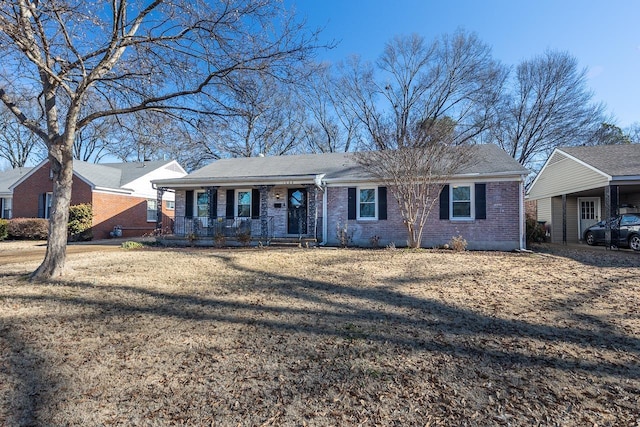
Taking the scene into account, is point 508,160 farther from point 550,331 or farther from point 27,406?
point 27,406

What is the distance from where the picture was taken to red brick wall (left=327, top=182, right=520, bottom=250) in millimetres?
12055

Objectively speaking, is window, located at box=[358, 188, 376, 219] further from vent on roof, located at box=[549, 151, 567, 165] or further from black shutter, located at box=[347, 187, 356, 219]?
vent on roof, located at box=[549, 151, 567, 165]

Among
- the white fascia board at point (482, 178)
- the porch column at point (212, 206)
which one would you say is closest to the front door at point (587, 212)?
the white fascia board at point (482, 178)

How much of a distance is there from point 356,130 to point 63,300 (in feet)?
85.7

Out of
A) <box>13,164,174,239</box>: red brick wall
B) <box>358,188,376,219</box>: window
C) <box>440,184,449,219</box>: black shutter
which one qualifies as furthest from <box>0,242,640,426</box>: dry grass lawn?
<box>13,164,174,239</box>: red brick wall

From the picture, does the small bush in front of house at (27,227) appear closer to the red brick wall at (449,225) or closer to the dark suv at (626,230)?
the red brick wall at (449,225)

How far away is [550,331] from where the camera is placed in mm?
4121

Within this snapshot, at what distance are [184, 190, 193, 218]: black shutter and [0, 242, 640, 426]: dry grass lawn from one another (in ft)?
30.6

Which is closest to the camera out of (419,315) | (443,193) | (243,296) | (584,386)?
(584,386)

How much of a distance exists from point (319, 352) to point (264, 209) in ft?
37.3

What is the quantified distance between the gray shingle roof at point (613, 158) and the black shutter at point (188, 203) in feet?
53.2

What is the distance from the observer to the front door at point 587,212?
17.3m

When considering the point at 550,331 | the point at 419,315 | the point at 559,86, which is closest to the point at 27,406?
the point at 419,315

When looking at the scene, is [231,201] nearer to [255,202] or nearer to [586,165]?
[255,202]
